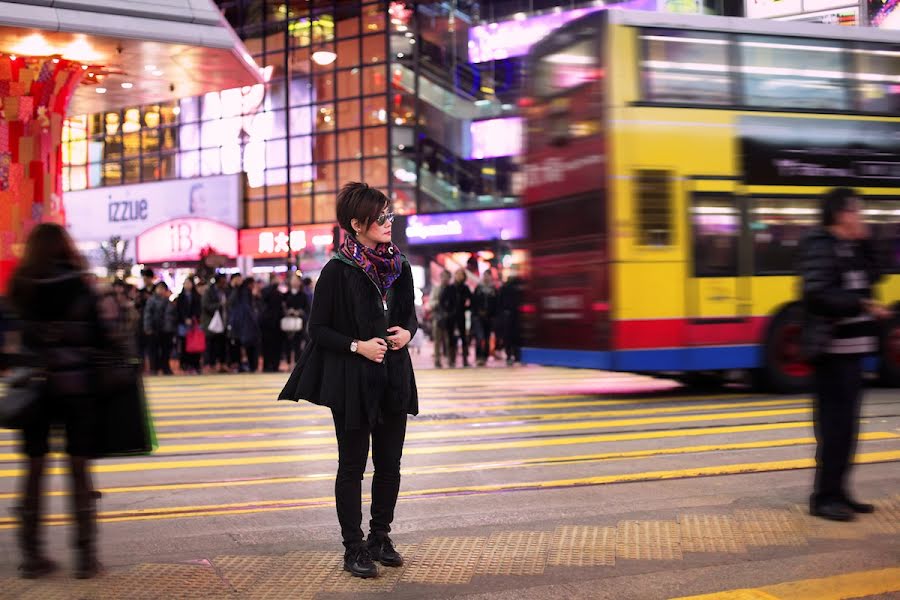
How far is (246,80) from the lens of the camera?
84.4ft

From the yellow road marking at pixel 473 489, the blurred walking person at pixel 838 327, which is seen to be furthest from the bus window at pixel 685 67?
the blurred walking person at pixel 838 327

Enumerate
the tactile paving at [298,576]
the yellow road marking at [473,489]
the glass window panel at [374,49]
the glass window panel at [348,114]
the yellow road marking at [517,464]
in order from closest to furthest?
1. the tactile paving at [298,576]
2. the yellow road marking at [473,489]
3. the yellow road marking at [517,464]
4. the glass window panel at [374,49]
5. the glass window panel at [348,114]

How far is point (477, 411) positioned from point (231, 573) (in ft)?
24.5

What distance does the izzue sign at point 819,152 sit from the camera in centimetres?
1273

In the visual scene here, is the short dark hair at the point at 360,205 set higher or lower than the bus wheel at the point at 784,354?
higher

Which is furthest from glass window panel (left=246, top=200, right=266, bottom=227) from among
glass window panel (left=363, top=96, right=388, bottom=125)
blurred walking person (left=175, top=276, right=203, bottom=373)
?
blurred walking person (left=175, top=276, right=203, bottom=373)

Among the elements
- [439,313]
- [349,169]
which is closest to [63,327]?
[439,313]

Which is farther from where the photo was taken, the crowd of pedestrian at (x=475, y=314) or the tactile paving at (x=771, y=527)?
the crowd of pedestrian at (x=475, y=314)

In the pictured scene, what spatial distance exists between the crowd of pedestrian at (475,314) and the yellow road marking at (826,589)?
16057mm

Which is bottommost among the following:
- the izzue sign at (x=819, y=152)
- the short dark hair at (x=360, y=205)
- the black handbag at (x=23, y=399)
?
the black handbag at (x=23, y=399)

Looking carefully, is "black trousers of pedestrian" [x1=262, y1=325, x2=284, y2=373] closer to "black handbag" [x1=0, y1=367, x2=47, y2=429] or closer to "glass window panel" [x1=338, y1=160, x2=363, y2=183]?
"black handbag" [x1=0, y1=367, x2=47, y2=429]

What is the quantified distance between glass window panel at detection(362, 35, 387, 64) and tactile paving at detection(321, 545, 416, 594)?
41.8m

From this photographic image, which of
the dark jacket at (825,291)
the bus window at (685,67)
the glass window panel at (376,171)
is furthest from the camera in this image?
the glass window panel at (376,171)

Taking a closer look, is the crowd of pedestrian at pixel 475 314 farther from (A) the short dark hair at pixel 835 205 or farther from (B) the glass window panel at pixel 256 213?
(B) the glass window panel at pixel 256 213
